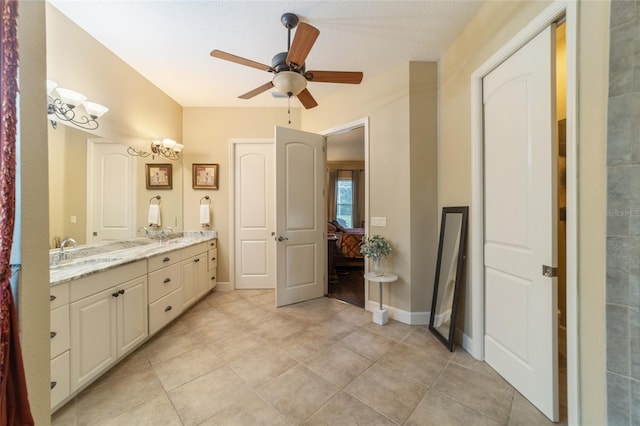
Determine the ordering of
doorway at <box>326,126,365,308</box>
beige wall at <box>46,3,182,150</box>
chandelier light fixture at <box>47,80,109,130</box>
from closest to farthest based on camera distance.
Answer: chandelier light fixture at <box>47,80,109,130</box> < beige wall at <box>46,3,182,150</box> < doorway at <box>326,126,365,308</box>

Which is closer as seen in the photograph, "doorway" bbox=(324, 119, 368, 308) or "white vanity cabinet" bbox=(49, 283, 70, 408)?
"white vanity cabinet" bbox=(49, 283, 70, 408)

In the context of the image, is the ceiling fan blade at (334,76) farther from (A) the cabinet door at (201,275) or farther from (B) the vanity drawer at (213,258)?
(B) the vanity drawer at (213,258)

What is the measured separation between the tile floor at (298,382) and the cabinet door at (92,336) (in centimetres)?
15

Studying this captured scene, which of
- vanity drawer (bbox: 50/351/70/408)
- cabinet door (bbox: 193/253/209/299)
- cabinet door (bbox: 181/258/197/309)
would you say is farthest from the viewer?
cabinet door (bbox: 193/253/209/299)

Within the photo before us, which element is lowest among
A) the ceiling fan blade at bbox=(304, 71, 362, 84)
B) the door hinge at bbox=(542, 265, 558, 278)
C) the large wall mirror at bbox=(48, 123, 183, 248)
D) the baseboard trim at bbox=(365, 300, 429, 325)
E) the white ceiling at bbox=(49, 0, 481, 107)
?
the baseboard trim at bbox=(365, 300, 429, 325)

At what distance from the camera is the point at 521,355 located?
1.55 meters

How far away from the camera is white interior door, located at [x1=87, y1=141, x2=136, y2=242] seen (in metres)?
A: 2.20

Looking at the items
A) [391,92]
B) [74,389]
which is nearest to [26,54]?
[74,389]

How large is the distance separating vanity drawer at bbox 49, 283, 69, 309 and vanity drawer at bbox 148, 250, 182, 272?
0.72 m

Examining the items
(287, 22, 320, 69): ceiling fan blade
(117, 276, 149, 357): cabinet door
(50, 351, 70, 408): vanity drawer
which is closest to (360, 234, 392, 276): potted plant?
(287, 22, 320, 69): ceiling fan blade

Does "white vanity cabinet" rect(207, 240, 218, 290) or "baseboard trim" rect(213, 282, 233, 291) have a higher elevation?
"white vanity cabinet" rect(207, 240, 218, 290)

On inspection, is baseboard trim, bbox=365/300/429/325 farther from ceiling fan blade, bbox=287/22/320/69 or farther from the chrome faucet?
the chrome faucet

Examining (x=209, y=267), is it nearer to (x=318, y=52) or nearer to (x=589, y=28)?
(x=318, y=52)

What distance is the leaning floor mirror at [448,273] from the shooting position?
2037mm
